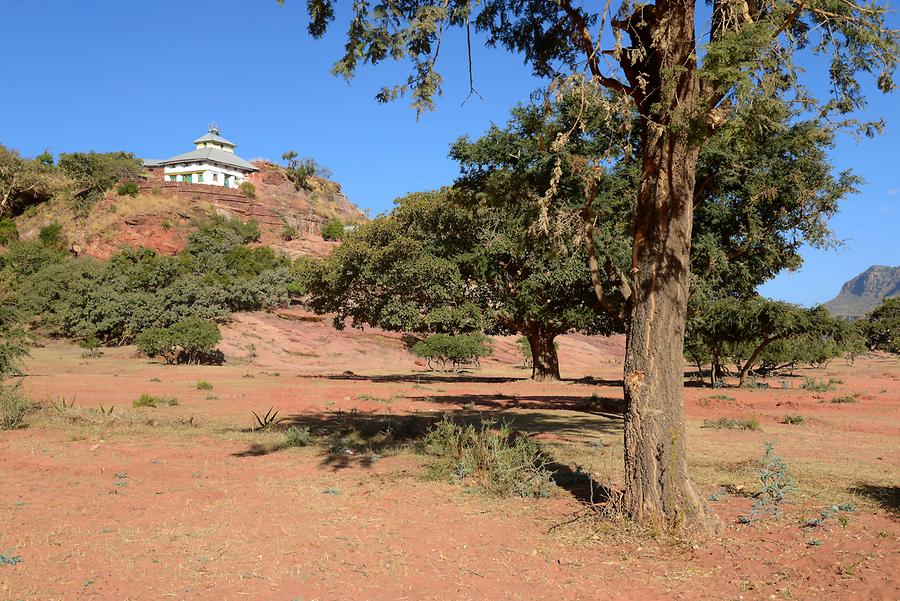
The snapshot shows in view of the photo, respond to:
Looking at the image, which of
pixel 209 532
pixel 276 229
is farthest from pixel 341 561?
pixel 276 229

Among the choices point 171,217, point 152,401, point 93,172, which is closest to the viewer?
point 152,401

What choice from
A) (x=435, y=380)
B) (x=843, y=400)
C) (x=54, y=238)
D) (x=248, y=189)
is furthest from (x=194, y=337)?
(x=248, y=189)

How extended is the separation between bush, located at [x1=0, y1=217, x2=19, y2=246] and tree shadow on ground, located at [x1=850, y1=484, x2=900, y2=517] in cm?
6841

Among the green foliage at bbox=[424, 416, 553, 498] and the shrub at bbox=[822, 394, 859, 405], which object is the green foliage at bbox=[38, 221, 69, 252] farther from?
the shrub at bbox=[822, 394, 859, 405]

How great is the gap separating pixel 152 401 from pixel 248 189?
6130 centimetres

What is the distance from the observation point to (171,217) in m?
60.8

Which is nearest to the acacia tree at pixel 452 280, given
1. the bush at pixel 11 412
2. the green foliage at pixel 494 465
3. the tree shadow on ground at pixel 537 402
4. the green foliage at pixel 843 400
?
the tree shadow on ground at pixel 537 402

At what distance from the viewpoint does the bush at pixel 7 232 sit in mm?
58744

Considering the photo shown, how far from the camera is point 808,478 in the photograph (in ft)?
27.3

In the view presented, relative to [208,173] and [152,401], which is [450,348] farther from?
[208,173]

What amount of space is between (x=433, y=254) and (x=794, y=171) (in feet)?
45.6

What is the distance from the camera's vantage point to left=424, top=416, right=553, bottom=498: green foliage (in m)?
7.50

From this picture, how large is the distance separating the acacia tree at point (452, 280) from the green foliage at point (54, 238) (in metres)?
40.8

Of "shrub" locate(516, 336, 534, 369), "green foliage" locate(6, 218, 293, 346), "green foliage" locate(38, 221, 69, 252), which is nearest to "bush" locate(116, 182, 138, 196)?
"green foliage" locate(38, 221, 69, 252)
